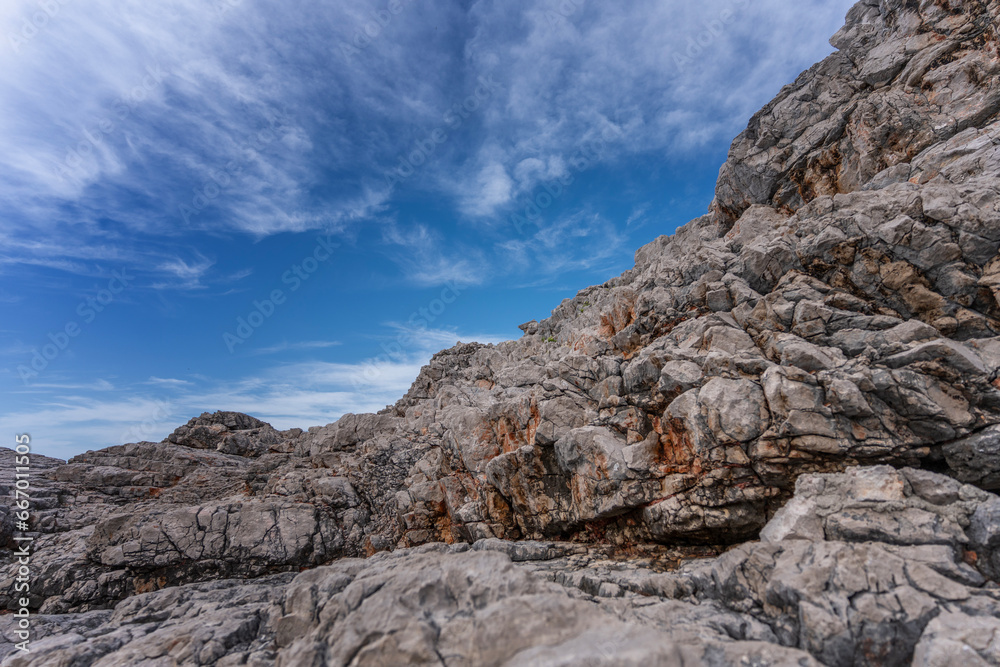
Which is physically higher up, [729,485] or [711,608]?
[729,485]

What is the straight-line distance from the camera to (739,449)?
607 inches

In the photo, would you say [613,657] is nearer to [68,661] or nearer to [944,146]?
[68,661]

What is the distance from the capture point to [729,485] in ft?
51.1

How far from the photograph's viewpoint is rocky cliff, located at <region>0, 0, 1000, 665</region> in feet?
30.5

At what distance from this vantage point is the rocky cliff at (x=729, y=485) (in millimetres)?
9305

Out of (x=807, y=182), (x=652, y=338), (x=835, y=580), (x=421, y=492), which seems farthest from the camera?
(x=421, y=492)

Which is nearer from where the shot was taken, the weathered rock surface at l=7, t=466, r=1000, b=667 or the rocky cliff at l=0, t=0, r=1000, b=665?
the weathered rock surface at l=7, t=466, r=1000, b=667

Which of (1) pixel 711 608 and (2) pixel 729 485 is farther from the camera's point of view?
(2) pixel 729 485

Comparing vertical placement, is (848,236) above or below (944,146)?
below

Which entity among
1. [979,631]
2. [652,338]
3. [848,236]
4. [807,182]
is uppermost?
[807,182]

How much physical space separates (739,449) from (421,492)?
76.7ft

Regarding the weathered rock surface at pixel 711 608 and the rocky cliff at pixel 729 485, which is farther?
the rocky cliff at pixel 729 485

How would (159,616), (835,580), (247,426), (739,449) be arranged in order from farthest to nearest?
(247,426)
(159,616)
(739,449)
(835,580)

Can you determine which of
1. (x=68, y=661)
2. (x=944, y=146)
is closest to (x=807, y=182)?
(x=944, y=146)
